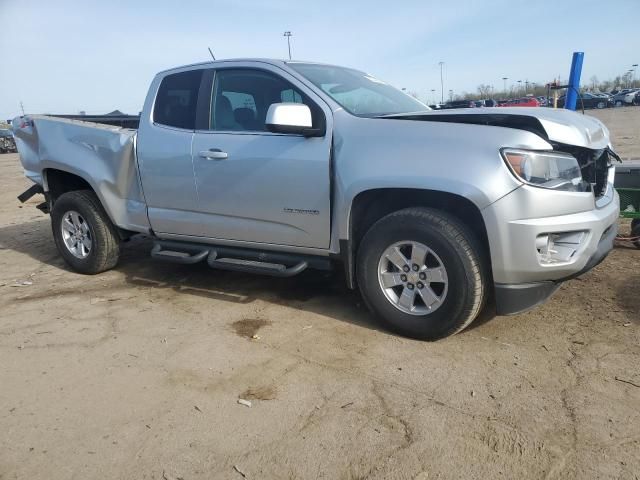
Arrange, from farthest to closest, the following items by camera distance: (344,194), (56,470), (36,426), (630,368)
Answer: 1. (344,194)
2. (630,368)
3. (36,426)
4. (56,470)

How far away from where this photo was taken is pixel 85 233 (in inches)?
205

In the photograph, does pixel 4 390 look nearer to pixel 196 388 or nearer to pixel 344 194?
pixel 196 388

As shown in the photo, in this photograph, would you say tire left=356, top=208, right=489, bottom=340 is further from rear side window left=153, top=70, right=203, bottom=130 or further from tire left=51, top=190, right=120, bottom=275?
tire left=51, top=190, right=120, bottom=275

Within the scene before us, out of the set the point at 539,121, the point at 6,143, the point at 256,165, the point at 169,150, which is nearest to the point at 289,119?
the point at 256,165

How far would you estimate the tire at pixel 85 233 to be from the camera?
503 centimetres

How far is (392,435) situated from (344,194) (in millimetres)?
1588

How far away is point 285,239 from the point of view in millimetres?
3848

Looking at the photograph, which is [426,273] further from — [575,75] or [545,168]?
[575,75]

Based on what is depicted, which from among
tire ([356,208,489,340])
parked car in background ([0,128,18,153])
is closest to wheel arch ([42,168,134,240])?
tire ([356,208,489,340])

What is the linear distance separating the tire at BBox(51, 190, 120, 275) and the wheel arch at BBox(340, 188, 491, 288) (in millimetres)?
2706

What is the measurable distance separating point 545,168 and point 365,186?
1060 millimetres

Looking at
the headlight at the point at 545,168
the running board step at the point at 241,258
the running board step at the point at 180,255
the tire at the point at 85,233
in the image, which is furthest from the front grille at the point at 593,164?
the tire at the point at 85,233

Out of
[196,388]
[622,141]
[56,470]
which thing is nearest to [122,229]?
[196,388]

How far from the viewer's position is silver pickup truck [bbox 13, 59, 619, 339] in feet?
9.68
